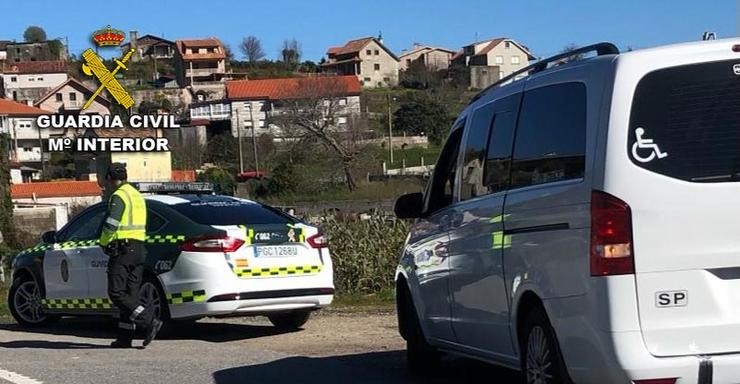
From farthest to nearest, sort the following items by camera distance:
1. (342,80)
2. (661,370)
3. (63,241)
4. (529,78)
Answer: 1. (342,80)
2. (63,241)
3. (529,78)
4. (661,370)

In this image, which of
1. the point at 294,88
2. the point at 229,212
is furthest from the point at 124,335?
the point at 294,88

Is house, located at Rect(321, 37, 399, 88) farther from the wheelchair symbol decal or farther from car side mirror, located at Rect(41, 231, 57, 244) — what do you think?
the wheelchair symbol decal

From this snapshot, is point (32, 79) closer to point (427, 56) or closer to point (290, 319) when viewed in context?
point (427, 56)

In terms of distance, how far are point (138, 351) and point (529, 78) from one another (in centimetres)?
520

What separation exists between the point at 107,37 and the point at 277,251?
3652cm

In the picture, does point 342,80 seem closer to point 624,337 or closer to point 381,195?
point 381,195

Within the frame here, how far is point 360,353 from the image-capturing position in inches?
372

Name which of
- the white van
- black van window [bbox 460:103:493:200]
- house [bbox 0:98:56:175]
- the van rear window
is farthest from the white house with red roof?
the van rear window

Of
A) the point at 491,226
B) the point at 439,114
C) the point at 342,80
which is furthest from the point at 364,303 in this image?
the point at 342,80

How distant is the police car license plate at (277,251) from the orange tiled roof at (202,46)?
10630cm

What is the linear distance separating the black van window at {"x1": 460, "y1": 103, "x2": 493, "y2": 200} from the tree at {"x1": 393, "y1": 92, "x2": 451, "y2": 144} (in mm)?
53817

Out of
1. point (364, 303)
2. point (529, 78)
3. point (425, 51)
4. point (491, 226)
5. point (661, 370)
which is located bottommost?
point (364, 303)

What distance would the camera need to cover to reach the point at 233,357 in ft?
30.4

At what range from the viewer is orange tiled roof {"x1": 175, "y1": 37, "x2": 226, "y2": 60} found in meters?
115
